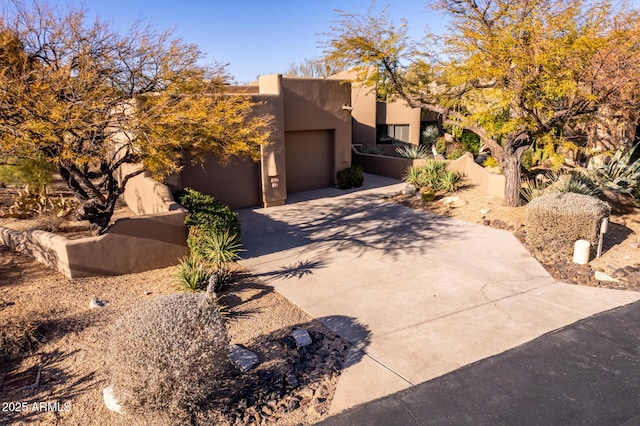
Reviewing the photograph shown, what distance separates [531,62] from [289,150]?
912cm

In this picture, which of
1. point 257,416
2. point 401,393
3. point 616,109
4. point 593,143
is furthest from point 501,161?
point 257,416

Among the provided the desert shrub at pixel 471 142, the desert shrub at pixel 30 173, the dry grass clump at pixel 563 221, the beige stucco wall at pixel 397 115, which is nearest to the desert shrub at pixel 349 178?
the beige stucco wall at pixel 397 115

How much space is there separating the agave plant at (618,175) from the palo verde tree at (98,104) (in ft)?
33.1

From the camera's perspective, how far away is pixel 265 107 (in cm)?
1436

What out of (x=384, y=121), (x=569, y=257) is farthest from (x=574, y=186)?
(x=384, y=121)

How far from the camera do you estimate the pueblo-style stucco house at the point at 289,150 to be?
14.4 m

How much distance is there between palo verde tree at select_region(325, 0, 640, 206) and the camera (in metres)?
9.98

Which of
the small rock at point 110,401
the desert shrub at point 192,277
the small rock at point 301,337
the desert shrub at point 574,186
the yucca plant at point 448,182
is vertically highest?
the desert shrub at point 574,186

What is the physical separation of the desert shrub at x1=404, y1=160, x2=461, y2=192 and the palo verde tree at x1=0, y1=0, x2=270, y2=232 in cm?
860

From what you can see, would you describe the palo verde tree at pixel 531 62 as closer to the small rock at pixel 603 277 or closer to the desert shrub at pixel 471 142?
the small rock at pixel 603 277

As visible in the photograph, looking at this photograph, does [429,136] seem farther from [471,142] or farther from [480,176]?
[480,176]

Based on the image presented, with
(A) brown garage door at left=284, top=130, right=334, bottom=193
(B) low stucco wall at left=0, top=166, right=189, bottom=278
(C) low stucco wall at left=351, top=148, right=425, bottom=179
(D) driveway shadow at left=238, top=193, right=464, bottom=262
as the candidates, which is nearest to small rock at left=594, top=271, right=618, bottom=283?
(D) driveway shadow at left=238, top=193, right=464, bottom=262

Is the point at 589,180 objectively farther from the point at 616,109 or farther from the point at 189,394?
the point at 189,394

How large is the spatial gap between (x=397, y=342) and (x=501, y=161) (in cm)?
963
